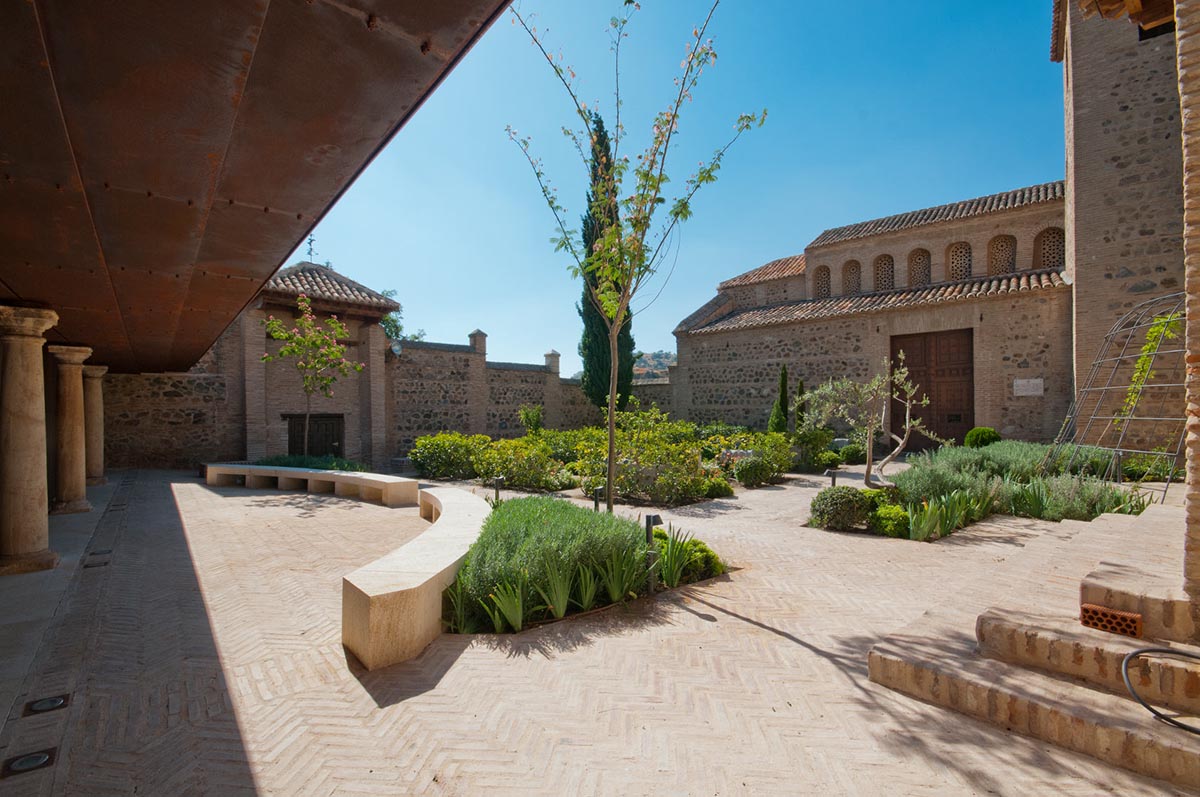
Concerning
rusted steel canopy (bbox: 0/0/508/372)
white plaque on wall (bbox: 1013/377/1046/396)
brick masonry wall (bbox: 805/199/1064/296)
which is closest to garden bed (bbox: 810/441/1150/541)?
white plaque on wall (bbox: 1013/377/1046/396)

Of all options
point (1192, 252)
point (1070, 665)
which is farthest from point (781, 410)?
point (1192, 252)

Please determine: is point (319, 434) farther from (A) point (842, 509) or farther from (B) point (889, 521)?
(B) point (889, 521)

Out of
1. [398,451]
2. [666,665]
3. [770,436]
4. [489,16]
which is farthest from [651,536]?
A: [398,451]

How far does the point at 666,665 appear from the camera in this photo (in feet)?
11.8

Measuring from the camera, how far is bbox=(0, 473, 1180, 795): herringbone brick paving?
2479mm

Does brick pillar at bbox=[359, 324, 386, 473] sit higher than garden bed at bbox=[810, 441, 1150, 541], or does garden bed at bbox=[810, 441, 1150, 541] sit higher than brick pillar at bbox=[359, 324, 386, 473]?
brick pillar at bbox=[359, 324, 386, 473]

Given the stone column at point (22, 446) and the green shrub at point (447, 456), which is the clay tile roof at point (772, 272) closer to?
Answer: the green shrub at point (447, 456)

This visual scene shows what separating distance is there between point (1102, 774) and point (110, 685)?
5433 millimetres

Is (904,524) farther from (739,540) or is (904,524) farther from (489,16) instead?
(489,16)

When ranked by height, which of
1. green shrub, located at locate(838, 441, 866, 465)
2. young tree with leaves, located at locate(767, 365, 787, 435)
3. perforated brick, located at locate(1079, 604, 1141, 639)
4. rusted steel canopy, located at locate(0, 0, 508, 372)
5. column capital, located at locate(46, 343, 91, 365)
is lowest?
green shrub, located at locate(838, 441, 866, 465)

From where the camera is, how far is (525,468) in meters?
11.8

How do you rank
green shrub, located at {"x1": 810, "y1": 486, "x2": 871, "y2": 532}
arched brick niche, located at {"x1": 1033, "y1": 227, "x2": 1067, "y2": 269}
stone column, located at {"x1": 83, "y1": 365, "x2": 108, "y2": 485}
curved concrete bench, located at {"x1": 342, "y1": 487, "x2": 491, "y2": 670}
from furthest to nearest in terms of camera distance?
1. arched brick niche, located at {"x1": 1033, "y1": 227, "x2": 1067, "y2": 269}
2. stone column, located at {"x1": 83, "y1": 365, "x2": 108, "y2": 485}
3. green shrub, located at {"x1": 810, "y1": 486, "x2": 871, "y2": 532}
4. curved concrete bench, located at {"x1": 342, "y1": 487, "x2": 491, "y2": 670}

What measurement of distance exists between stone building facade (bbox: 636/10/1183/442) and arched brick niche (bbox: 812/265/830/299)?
0.05 metres

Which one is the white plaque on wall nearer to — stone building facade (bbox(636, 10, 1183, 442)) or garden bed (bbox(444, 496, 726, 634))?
stone building facade (bbox(636, 10, 1183, 442))
